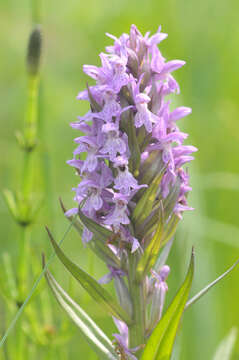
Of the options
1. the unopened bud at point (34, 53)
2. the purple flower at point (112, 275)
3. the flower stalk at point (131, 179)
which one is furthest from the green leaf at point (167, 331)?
the unopened bud at point (34, 53)

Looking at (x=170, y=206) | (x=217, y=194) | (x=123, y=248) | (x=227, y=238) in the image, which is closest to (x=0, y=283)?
(x=123, y=248)

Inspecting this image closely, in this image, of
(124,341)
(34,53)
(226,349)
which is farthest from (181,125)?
(124,341)

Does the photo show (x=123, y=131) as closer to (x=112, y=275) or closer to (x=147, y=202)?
(x=147, y=202)

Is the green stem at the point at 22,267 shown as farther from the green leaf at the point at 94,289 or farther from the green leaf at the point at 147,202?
the green leaf at the point at 147,202

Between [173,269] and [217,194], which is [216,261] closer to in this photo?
[217,194]

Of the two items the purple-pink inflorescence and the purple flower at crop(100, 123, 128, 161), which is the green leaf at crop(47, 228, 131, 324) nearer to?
the purple-pink inflorescence
